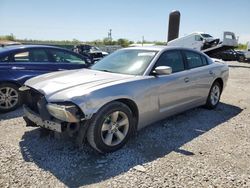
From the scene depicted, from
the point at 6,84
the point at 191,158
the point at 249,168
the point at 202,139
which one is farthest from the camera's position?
the point at 6,84

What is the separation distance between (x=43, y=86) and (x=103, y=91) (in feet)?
3.07

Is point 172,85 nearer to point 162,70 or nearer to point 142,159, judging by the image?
point 162,70

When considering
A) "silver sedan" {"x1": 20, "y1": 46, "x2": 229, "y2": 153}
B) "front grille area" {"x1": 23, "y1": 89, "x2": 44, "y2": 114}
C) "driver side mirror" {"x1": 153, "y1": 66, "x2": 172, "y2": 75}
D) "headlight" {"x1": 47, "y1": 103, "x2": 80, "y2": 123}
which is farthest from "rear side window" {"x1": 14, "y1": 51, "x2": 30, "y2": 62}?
"driver side mirror" {"x1": 153, "y1": 66, "x2": 172, "y2": 75}

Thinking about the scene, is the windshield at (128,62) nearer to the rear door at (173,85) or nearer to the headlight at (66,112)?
the rear door at (173,85)

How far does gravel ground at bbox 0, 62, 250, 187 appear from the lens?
2.94 metres

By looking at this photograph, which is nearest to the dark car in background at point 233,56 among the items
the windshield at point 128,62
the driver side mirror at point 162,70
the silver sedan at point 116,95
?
the silver sedan at point 116,95

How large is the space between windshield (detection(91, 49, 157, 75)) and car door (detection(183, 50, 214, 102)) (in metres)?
1.01

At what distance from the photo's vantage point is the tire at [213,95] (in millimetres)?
5768

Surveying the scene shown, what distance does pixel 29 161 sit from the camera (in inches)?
131

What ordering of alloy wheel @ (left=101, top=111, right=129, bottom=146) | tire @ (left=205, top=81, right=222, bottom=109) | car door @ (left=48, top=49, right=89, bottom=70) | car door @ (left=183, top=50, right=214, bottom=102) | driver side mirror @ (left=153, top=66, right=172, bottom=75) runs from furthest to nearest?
car door @ (left=48, top=49, right=89, bottom=70) < tire @ (left=205, top=81, right=222, bottom=109) < car door @ (left=183, top=50, right=214, bottom=102) < driver side mirror @ (left=153, top=66, right=172, bottom=75) < alloy wheel @ (left=101, top=111, right=129, bottom=146)

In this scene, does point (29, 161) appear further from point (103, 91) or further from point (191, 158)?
point (191, 158)

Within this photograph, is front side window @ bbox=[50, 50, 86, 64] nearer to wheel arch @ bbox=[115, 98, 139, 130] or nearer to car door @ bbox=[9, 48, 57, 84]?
car door @ bbox=[9, 48, 57, 84]

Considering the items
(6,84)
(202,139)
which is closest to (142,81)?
(202,139)

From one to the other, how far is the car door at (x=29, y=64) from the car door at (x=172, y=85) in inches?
116
